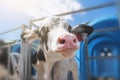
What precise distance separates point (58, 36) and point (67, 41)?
4 centimetres

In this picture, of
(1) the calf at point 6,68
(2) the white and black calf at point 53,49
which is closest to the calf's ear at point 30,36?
(2) the white and black calf at point 53,49

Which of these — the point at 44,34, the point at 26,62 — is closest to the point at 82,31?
the point at 44,34

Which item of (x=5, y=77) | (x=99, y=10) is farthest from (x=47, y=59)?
(x=99, y=10)

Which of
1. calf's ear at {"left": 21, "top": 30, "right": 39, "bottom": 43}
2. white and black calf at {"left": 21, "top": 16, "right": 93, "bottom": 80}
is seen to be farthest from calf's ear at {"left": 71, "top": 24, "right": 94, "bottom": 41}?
calf's ear at {"left": 21, "top": 30, "right": 39, "bottom": 43}

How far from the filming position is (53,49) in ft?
2.60

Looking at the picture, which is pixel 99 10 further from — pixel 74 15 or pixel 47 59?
pixel 47 59

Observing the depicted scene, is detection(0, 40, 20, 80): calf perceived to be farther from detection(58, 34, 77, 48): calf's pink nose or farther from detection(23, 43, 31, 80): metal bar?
detection(58, 34, 77, 48): calf's pink nose

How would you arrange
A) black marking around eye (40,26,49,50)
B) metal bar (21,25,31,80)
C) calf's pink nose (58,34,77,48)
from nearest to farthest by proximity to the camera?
calf's pink nose (58,34,77,48)
black marking around eye (40,26,49,50)
metal bar (21,25,31,80)

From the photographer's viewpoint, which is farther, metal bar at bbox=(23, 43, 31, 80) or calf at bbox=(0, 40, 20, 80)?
metal bar at bbox=(23, 43, 31, 80)

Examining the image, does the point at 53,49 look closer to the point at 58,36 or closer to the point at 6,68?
the point at 58,36

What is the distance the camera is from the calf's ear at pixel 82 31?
0.90m

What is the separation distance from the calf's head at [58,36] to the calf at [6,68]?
107mm

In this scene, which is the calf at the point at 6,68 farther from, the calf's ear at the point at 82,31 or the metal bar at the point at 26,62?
the calf's ear at the point at 82,31

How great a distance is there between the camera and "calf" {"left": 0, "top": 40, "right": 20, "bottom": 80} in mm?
896
